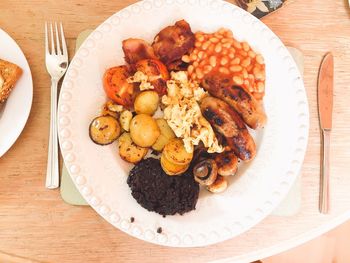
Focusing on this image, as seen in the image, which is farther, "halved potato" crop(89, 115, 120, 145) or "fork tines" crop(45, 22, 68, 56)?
"fork tines" crop(45, 22, 68, 56)

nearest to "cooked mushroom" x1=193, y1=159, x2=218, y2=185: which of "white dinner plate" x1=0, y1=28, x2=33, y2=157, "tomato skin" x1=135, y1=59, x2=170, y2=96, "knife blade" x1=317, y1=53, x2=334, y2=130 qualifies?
"tomato skin" x1=135, y1=59, x2=170, y2=96

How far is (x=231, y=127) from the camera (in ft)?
3.44

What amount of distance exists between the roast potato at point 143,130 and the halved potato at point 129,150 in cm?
2

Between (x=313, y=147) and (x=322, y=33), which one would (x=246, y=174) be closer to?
A: (x=313, y=147)

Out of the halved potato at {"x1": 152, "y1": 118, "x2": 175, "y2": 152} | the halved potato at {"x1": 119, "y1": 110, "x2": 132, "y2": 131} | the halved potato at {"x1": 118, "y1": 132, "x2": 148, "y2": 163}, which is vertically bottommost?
the halved potato at {"x1": 118, "y1": 132, "x2": 148, "y2": 163}

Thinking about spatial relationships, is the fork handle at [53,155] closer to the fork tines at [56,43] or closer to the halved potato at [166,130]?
the fork tines at [56,43]

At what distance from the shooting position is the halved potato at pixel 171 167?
1022mm

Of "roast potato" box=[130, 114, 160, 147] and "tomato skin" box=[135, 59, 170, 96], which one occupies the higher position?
"tomato skin" box=[135, 59, 170, 96]

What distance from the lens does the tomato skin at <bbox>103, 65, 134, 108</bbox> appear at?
1085 millimetres

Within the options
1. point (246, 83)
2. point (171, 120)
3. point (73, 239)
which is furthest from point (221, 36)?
point (73, 239)

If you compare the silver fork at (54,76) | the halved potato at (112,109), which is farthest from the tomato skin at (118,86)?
the silver fork at (54,76)

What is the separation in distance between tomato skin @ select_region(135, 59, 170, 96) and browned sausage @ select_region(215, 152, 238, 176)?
243mm

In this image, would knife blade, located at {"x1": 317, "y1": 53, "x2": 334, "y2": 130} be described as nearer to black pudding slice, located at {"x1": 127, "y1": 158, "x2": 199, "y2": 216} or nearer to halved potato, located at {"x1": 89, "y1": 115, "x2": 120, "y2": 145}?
black pudding slice, located at {"x1": 127, "y1": 158, "x2": 199, "y2": 216}

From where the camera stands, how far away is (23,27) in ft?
4.01
